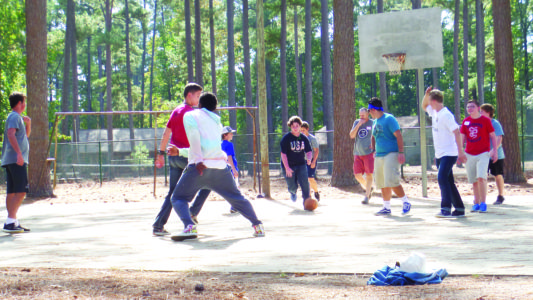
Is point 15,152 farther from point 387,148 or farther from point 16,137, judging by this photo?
point 387,148

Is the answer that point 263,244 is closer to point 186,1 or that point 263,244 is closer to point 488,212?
point 488,212

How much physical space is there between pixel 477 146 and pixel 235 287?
625 cm

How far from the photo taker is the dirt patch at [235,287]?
14.0 ft

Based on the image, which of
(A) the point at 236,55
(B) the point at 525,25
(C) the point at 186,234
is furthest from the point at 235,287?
(B) the point at 525,25

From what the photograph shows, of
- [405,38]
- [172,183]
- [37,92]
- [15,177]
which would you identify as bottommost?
[172,183]

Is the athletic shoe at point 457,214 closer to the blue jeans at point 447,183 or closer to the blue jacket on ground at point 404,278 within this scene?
the blue jeans at point 447,183

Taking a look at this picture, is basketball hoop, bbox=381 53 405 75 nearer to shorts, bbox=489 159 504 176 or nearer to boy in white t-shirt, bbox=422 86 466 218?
shorts, bbox=489 159 504 176

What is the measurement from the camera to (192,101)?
774 cm

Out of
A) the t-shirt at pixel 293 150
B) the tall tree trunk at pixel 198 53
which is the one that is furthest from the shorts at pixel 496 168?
the tall tree trunk at pixel 198 53

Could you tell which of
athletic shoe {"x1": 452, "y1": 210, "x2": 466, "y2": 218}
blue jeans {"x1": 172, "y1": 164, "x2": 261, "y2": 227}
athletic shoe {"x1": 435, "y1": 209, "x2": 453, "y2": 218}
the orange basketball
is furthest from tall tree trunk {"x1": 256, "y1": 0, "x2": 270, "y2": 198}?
blue jeans {"x1": 172, "y1": 164, "x2": 261, "y2": 227}

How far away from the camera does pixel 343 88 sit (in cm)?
1608

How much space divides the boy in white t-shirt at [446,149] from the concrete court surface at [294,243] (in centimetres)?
33

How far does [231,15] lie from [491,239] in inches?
1164

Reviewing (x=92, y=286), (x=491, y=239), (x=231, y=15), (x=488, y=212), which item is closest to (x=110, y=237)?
(x=92, y=286)
